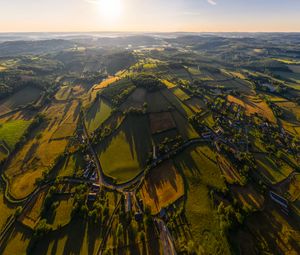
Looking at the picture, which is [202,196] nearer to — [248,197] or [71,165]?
[248,197]

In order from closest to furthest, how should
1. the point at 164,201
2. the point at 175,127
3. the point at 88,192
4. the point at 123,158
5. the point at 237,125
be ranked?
the point at 164,201, the point at 88,192, the point at 123,158, the point at 175,127, the point at 237,125

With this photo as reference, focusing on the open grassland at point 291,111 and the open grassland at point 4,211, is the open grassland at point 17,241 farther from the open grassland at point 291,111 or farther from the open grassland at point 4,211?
the open grassland at point 291,111

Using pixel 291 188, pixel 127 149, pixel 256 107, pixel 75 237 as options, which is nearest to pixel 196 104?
pixel 256 107

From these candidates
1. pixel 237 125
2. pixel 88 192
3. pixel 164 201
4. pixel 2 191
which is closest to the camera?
pixel 164 201

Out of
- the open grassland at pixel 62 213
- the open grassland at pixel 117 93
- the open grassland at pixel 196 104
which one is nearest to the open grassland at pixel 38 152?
the open grassland at pixel 62 213

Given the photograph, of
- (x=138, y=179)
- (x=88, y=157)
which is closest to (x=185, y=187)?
(x=138, y=179)

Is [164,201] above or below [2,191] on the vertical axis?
above

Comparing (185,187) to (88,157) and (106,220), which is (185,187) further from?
(88,157)
